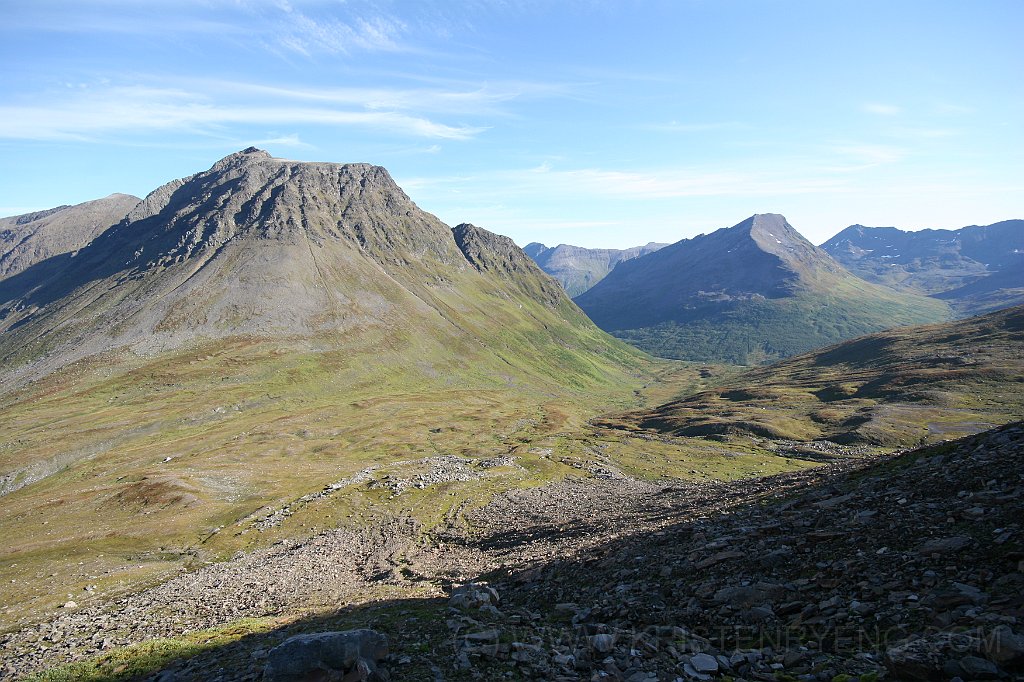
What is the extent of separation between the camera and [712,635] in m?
19.0

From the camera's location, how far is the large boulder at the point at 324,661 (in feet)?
56.4

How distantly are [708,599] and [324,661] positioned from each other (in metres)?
15.6

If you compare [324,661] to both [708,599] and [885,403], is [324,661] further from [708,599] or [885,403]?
[885,403]

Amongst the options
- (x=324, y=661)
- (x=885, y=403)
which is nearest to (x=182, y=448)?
(x=324, y=661)

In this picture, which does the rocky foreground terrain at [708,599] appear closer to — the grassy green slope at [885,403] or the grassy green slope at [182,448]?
the grassy green slope at [182,448]

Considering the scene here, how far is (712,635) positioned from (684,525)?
671 inches

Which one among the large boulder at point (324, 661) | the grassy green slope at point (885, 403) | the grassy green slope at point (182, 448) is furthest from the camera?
the grassy green slope at point (885, 403)

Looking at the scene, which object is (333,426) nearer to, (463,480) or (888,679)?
(463,480)

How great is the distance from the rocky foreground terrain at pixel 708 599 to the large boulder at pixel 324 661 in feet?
1.18

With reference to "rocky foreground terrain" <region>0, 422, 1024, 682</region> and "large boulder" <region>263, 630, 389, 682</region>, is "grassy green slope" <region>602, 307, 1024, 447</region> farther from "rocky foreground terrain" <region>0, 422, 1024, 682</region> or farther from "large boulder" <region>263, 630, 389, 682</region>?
"large boulder" <region>263, 630, 389, 682</region>

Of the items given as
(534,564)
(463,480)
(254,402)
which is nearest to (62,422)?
(254,402)

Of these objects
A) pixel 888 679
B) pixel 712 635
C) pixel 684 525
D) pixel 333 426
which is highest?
pixel 888 679

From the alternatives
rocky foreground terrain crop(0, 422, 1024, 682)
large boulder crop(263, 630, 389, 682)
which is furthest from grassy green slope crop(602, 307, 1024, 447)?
large boulder crop(263, 630, 389, 682)

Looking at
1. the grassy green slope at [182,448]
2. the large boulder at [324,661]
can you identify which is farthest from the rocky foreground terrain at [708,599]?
the grassy green slope at [182,448]
